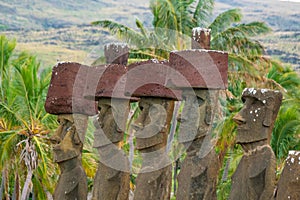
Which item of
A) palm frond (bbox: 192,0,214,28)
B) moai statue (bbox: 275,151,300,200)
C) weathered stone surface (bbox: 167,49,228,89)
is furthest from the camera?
palm frond (bbox: 192,0,214,28)

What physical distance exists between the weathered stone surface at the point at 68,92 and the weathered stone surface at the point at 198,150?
1558mm

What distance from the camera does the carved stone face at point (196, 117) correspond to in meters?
A: 5.99

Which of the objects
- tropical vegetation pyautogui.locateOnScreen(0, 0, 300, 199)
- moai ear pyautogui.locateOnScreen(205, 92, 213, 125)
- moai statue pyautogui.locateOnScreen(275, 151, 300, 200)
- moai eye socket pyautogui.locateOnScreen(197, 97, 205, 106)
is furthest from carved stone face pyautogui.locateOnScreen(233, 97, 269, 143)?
tropical vegetation pyautogui.locateOnScreen(0, 0, 300, 199)

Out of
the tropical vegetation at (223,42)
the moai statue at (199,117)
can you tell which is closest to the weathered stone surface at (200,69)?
the moai statue at (199,117)

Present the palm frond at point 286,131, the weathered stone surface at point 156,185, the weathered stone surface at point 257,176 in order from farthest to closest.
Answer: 1. the palm frond at point 286,131
2. the weathered stone surface at point 156,185
3. the weathered stone surface at point 257,176

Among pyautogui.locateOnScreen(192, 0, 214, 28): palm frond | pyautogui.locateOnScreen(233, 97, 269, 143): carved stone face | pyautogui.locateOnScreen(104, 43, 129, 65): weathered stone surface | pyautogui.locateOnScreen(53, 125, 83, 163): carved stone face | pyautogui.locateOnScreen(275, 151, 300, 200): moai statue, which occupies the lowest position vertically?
pyautogui.locateOnScreen(53, 125, 83, 163): carved stone face

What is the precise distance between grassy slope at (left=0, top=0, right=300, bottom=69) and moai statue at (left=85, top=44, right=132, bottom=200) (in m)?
63.0

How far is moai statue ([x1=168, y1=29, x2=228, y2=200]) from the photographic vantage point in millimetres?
5941

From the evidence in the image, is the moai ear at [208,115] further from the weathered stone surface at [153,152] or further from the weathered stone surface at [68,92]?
the weathered stone surface at [68,92]

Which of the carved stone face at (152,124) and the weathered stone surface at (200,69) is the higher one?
the weathered stone surface at (200,69)

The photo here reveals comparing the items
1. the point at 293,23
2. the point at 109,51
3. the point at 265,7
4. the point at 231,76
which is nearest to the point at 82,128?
the point at 109,51

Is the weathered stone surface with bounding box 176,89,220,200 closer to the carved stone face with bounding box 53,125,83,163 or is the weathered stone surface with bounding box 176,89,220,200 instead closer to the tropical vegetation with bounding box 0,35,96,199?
the carved stone face with bounding box 53,125,83,163

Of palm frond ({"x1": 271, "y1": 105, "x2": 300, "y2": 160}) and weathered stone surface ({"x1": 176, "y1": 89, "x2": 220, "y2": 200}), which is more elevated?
weathered stone surface ({"x1": 176, "y1": 89, "x2": 220, "y2": 200})

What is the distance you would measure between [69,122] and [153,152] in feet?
4.39
